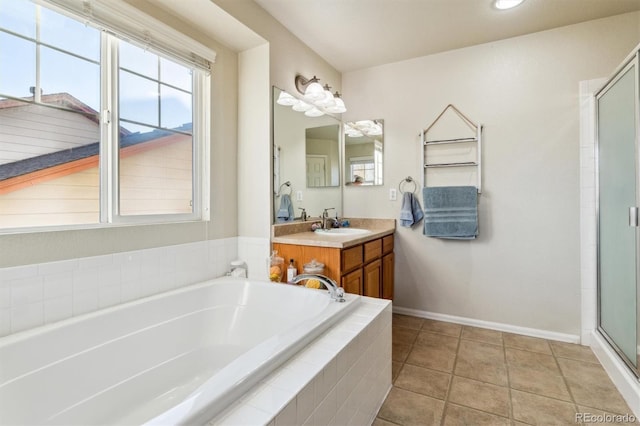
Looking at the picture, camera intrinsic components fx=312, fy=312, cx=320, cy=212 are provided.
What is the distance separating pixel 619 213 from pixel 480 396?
142 cm

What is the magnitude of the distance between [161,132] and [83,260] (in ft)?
2.80

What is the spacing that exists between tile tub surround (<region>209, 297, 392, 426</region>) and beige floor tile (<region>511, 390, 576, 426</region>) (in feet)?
2.25

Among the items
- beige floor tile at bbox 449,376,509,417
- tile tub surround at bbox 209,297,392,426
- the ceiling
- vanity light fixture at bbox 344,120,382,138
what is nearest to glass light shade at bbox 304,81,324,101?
the ceiling

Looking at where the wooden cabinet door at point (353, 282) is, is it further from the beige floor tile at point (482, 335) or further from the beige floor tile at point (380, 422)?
the beige floor tile at point (482, 335)

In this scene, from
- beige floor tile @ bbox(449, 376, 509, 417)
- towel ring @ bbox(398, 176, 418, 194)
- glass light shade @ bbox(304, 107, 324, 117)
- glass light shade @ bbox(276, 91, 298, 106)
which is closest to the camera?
beige floor tile @ bbox(449, 376, 509, 417)

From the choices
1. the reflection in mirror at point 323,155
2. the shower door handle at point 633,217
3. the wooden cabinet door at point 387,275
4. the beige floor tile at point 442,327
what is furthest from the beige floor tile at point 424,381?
the reflection in mirror at point 323,155

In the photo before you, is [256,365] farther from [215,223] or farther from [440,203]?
[440,203]

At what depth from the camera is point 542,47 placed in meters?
2.46

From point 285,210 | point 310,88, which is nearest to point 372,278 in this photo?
point 285,210

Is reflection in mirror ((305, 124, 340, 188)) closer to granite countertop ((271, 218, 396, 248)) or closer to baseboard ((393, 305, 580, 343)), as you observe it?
granite countertop ((271, 218, 396, 248))

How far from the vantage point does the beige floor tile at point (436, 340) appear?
234cm

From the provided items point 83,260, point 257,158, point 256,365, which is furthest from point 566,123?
point 83,260

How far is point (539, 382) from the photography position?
6.14 ft

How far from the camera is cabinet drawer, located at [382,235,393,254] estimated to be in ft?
8.93
